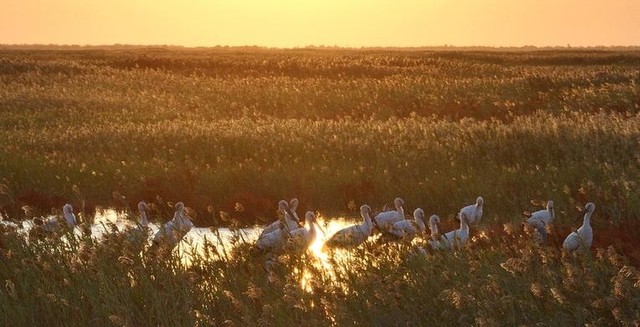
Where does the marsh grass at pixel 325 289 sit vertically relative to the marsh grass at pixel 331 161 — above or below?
above

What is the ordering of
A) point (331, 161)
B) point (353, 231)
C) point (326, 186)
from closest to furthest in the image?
point (353, 231) < point (326, 186) < point (331, 161)

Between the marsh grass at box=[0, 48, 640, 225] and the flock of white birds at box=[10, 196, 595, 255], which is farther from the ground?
the flock of white birds at box=[10, 196, 595, 255]

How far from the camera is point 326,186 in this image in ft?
61.1

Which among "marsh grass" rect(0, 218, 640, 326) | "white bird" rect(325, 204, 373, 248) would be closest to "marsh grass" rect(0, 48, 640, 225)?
"white bird" rect(325, 204, 373, 248)

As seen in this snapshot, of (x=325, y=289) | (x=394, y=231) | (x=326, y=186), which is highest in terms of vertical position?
(x=325, y=289)

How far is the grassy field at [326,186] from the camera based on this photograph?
306 inches

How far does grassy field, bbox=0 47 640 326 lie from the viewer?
25.5ft

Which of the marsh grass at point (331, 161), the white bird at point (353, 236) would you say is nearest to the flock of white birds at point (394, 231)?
the white bird at point (353, 236)

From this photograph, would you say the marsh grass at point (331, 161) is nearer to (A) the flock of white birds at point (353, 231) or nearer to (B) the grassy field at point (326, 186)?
(B) the grassy field at point (326, 186)

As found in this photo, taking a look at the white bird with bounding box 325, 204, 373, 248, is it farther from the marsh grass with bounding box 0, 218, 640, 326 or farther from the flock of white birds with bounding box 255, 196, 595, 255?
the marsh grass with bounding box 0, 218, 640, 326

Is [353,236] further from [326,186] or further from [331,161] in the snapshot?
[331,161]

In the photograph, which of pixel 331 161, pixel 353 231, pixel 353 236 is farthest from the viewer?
pixel 331 161

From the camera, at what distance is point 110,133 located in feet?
82.8

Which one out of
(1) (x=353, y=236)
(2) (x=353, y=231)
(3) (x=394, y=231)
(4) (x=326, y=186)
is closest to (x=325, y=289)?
(1) (x=353, y=236)
